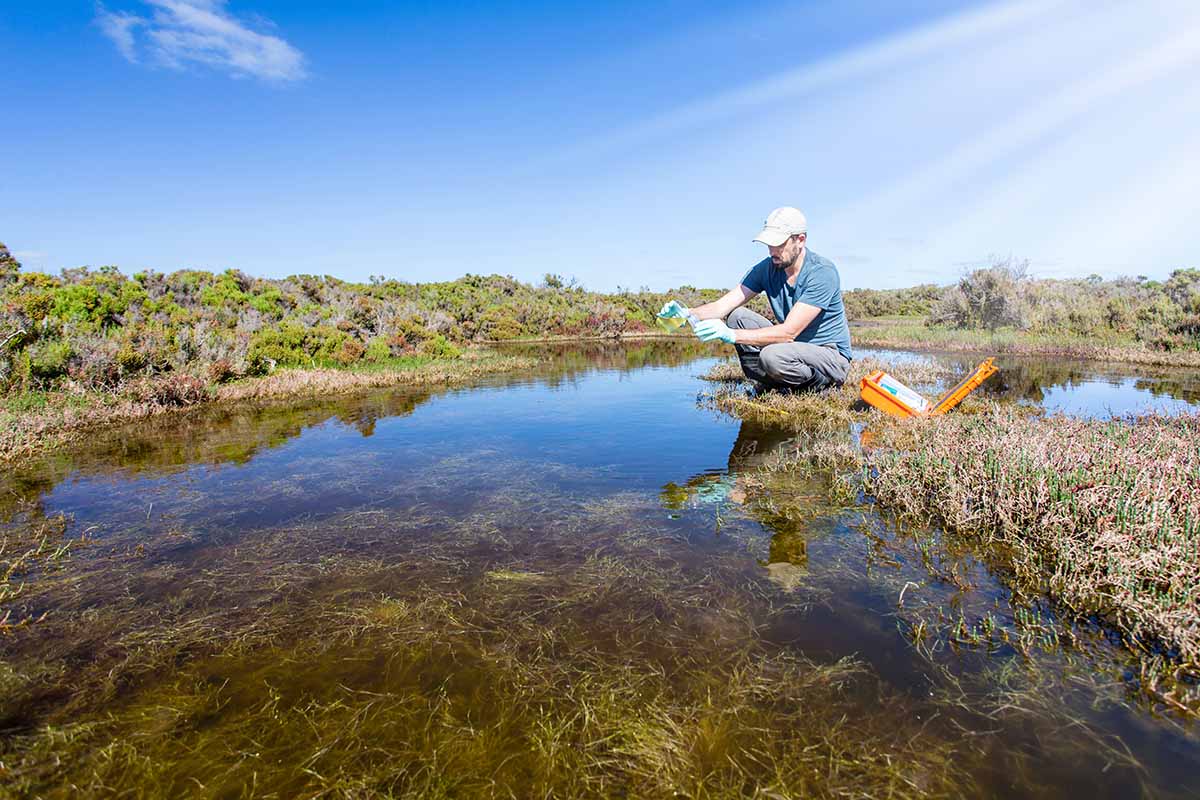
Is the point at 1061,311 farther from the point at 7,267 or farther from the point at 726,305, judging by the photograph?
the point at 7,267

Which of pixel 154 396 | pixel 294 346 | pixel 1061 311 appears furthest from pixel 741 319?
pixel 1061 311

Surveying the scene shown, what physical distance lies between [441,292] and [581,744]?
44402 mm

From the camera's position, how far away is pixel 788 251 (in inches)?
270

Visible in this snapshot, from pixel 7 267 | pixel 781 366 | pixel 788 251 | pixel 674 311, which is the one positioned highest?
pixel 7 267

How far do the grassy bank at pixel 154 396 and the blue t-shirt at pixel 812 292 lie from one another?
839 centimetres

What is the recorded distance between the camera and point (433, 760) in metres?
2.01

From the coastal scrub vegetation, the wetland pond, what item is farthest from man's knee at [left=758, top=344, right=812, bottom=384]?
the coastal scrub vegetation

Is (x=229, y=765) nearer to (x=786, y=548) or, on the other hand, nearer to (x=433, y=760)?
(x=433, y=760)

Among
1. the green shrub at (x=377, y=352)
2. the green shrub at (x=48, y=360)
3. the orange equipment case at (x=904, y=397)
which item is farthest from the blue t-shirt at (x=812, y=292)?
the green shrub at (x=377, y=352)

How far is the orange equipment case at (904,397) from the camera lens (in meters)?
6.88

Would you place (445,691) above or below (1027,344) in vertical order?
below

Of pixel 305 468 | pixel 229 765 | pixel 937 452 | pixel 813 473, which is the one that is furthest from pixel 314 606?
pixel 937 452

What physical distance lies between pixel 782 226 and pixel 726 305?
1606mm

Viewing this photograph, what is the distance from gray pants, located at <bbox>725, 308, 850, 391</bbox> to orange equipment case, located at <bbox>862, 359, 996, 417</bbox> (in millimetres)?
872
